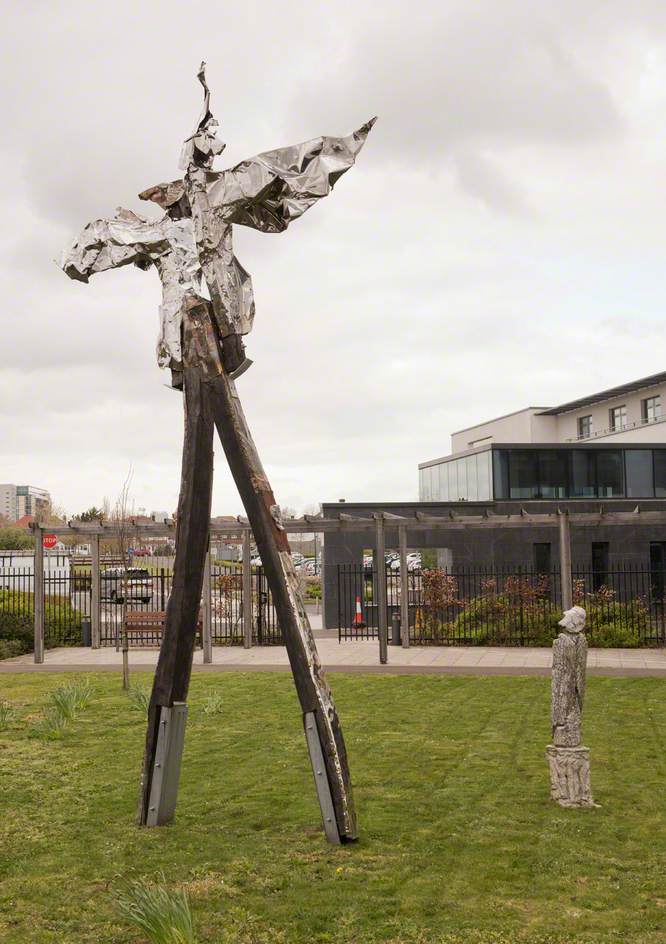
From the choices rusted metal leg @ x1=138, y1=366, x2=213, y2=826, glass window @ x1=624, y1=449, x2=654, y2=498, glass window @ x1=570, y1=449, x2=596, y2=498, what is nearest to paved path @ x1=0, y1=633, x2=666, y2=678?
rusted metal leg @ x1=138, y1=366, x2=213, y2=826

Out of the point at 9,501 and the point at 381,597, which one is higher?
the point at 9,501

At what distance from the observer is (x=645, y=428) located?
118 feet

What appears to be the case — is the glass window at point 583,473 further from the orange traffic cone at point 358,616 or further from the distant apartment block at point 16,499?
the distant apartment block at point 16,499

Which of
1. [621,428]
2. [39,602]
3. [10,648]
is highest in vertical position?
[621,428]

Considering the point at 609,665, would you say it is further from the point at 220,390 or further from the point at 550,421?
the point at 550,421

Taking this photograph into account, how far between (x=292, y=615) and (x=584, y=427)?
38.1 metres

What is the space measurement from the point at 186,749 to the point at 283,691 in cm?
354

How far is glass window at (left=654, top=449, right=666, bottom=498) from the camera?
3038 cm

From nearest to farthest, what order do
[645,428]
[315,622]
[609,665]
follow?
[609,665]
[315,622]
[645,428]

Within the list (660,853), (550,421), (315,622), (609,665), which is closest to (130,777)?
(660,853)

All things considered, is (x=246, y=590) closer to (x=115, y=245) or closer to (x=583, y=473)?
(x=115, y=245)

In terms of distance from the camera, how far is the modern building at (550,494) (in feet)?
81.5

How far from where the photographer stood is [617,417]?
3984cm

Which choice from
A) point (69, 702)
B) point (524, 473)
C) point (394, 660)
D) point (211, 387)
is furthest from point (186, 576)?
point (524, 473)
